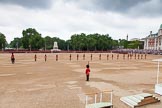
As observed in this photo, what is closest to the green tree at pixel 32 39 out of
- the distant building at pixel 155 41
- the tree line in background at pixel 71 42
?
the tree line in background at pixel 71 42

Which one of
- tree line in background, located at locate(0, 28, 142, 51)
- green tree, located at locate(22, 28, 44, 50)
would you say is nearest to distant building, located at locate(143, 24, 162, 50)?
tree line in background, located at locate(0, 28, 142, 51)

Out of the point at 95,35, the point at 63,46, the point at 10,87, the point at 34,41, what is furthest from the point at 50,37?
the point at 10,87

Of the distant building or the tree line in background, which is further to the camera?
the distant building

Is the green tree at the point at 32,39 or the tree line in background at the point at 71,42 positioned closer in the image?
the green tree at the point at 32,39

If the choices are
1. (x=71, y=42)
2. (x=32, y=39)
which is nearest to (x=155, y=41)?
(x=71, y=42)

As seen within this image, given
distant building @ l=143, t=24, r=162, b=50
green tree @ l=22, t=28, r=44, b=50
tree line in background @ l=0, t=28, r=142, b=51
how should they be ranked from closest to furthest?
green tree @ l=22, t=28, r=44, b=50 → tree line in background @ l=0, t=28, r=142, b=51 → distant building @ l=143, t=24, r=162, b=50

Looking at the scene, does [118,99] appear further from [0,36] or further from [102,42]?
[102,42]

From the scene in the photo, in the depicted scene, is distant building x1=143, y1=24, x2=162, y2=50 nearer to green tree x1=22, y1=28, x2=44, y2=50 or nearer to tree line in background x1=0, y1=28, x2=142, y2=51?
tree line in background x1=0, y1=28, x2=142, y2=51

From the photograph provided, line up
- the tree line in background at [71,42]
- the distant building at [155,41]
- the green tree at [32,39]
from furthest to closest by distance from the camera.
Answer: the distant building at [155,41]
the tree line in background at [71,42]
the green tree at [32,39]

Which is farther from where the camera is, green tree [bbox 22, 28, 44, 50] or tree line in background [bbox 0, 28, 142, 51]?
tree line in background [bbox 0, 28, 142, 51]

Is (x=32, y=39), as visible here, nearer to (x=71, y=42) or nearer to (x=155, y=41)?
(x=71, y=42)

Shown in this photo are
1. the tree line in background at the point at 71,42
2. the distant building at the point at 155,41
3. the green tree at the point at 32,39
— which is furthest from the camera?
the distant building at the point at 155,41

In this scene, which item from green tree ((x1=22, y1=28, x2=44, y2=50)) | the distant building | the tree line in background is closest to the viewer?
green tree ((x1=22, y1=28, x2=44, y2=50))

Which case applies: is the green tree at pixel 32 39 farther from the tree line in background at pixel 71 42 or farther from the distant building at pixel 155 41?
the distant building at pixel 155 41
